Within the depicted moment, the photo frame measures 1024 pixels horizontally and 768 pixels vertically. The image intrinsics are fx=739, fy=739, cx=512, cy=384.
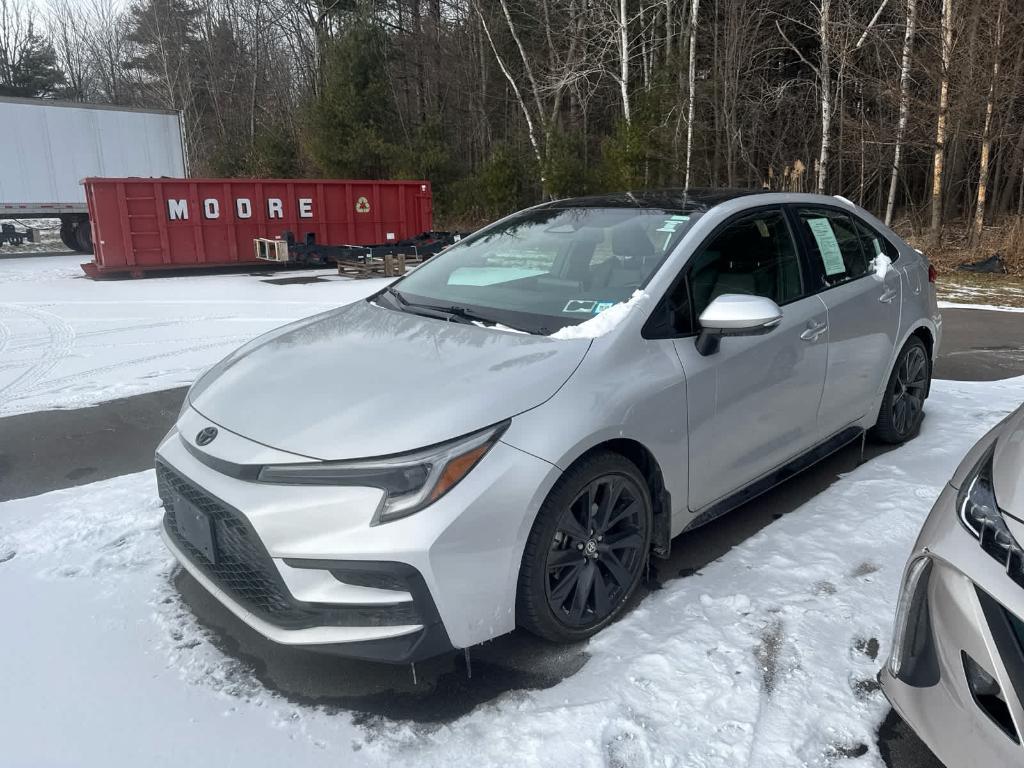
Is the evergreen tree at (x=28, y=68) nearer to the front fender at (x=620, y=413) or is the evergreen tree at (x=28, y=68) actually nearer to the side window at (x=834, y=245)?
the side window at (x=834, y=245)

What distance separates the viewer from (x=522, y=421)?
7.67ft

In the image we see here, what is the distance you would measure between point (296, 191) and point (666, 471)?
48.0 ft

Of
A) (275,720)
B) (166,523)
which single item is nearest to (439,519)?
(275,720)

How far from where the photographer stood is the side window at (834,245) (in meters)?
3.76

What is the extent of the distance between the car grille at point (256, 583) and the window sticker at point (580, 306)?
1349mm

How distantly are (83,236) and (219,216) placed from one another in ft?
24.3

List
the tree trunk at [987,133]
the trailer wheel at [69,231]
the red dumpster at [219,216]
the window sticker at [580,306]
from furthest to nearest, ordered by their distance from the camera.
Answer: the trailer wheel at [69,231], the tree trunk at [987,133], the red dumpster at [219,216], the window sticker at [580,306]

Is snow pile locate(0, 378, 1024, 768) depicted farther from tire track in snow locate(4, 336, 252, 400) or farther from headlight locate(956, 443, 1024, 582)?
tire track in snow locate(4, 336, 252, 400)

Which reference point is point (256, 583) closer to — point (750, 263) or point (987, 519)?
point (987, 519)

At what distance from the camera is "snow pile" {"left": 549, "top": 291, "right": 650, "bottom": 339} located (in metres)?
2.72

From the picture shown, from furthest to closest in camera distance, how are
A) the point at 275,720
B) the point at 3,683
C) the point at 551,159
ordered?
the point at 551,159 → the point at 3,683 → the point at 275,720

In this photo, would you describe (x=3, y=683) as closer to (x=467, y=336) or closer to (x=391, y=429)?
(x=391, y=429)

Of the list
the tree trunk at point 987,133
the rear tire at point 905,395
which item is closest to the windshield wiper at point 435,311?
the rear tire at point 905,395

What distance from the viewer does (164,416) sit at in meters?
5.43
